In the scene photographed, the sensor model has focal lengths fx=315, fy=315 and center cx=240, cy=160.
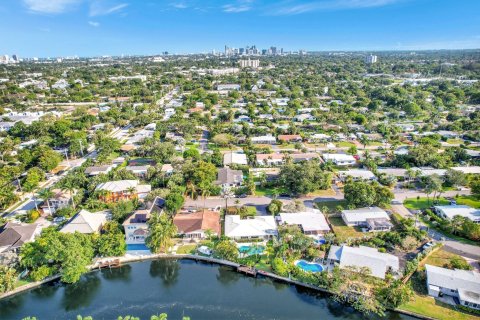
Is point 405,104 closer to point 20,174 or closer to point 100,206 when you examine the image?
point 100,206

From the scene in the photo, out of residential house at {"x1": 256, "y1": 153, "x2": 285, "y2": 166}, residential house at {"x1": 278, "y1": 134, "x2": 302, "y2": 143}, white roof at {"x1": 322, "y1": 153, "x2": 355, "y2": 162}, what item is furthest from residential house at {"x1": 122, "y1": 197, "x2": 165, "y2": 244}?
residential house at {"x1": 278, "y1": 134, "x2": 302, "y2": 143}

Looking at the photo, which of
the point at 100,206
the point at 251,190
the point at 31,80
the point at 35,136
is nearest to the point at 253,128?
the point at 251,190

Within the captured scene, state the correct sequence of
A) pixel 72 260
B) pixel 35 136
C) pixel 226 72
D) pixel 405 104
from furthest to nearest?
pixel 226 72, pixel 405 104, pixel 35 136, pixel 72 260

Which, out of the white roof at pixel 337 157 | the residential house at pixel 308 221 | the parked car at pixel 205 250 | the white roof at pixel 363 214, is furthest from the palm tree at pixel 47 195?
the white roof at pixel 337 157

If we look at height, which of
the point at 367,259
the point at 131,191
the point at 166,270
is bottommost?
the point at 166,270

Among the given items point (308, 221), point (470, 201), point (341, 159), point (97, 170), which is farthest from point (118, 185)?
point (470, 201)

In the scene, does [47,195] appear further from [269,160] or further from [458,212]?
[458,212]

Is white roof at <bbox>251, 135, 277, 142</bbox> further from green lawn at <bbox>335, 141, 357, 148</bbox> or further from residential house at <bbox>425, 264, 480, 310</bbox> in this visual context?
residential house at <bbox>425, 264, 480, 310</bbox>
